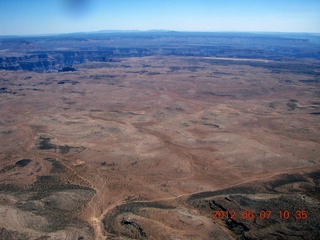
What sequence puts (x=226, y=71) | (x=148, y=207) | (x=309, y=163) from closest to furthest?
1. (x=148, y=207)
2. (x=309, y=163)
3. (x=226, y=71)

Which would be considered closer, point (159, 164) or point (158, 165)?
point (158, 165)

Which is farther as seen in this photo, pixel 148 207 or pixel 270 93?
pixel 270 93

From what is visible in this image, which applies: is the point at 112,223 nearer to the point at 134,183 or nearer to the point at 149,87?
the point at 134,183

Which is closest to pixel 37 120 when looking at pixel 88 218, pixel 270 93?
pixel 88 218
